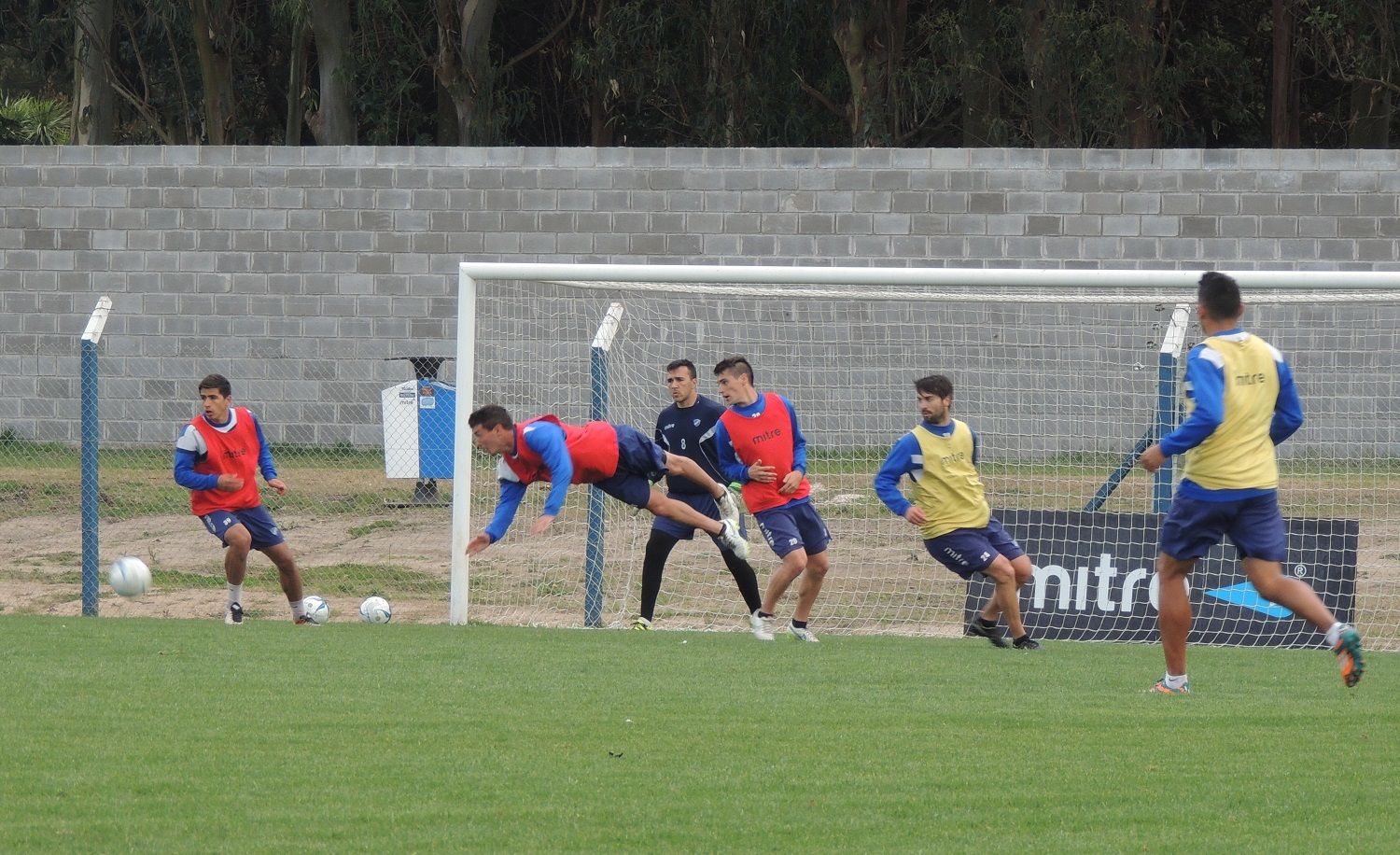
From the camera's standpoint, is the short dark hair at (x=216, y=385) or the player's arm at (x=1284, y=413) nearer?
the player's arm at (x=1284, y=413)

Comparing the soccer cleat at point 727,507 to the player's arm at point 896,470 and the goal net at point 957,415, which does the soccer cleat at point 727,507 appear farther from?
the goal net at point 957,415

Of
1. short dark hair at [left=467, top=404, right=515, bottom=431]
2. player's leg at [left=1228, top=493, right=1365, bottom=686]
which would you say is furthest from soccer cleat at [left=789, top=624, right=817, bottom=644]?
player's leg at [left=1228, top=493, right=1365, bottom=686]

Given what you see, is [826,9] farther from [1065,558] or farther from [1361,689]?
[1361,689]

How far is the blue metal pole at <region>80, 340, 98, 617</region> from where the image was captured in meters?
11.6

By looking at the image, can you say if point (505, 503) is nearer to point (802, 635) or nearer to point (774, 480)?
point (774, 480)

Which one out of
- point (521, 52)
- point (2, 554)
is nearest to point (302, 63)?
point (521, 52)

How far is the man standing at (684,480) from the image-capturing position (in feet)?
35.1

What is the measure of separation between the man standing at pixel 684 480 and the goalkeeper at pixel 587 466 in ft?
0.95

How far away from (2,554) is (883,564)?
7.74 meters

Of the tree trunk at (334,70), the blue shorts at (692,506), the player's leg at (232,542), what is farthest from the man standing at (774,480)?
the tree trunk at (334,70)

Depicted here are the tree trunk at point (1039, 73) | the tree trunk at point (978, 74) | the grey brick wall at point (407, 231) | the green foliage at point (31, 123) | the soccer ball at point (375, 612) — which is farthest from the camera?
the green foliage at point (31, 123)

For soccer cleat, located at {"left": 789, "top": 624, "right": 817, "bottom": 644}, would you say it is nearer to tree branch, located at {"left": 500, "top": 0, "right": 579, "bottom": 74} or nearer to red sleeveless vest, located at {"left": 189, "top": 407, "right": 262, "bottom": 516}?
red sleeveless vest, located at {"left": 189, "top": 407, "right": 262, "bottom": 516}

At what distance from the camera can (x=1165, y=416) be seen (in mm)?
11125

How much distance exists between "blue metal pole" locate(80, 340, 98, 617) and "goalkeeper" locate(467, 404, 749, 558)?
10.4 ft
